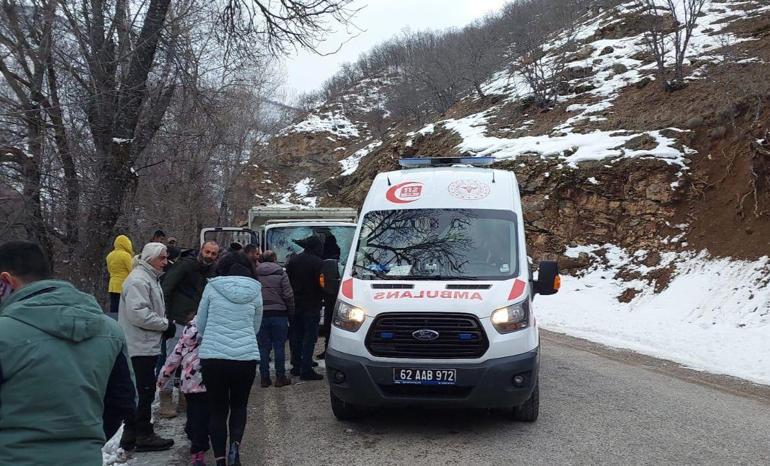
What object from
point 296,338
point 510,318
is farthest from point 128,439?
point 510,318

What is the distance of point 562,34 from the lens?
41.9m

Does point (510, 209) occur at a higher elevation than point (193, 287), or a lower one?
higher

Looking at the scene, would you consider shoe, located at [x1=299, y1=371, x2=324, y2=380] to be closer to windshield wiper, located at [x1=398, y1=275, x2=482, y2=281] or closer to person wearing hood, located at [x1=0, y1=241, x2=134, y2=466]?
windshield wiper, located at [x1=398, y1=275, x2=482, y2=281]

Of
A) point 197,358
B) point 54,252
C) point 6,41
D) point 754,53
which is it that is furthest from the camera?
point 754,53

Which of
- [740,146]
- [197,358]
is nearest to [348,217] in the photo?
[197,358]

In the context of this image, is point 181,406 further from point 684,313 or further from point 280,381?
point 684,313

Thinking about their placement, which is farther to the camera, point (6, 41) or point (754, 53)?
point (754, 53)

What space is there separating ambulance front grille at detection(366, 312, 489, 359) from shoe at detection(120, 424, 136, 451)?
246 centimetres

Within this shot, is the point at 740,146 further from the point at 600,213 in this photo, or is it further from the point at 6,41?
the point at 6,41

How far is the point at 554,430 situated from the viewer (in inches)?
240

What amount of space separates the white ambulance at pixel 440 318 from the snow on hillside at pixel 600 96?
15.0 metres

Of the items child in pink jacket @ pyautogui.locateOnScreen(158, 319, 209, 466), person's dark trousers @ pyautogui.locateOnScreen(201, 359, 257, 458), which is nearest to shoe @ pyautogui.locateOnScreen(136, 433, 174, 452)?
child in pink jacket @ pyautogui.locateOnScreen(158, 319, 209, 466)

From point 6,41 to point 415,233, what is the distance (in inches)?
223

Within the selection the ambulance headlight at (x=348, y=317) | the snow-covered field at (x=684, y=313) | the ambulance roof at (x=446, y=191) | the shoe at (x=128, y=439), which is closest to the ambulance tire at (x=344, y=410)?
the ambulance headlight at (x=348, y=317)
